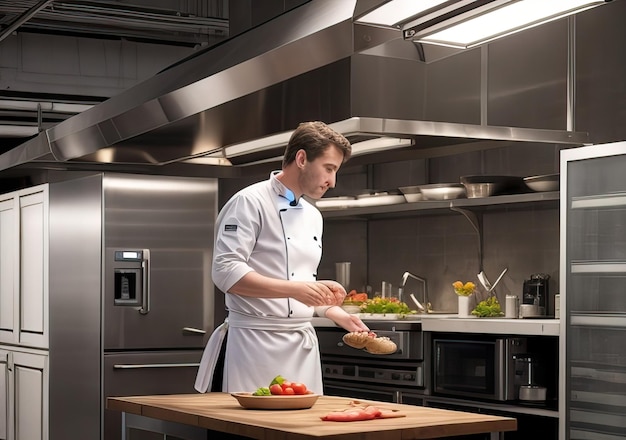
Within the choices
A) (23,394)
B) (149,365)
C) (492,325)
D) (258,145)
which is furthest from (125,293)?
(492,325)

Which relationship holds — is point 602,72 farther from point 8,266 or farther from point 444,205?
point 8,266

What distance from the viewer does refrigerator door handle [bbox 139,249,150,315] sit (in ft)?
22.0

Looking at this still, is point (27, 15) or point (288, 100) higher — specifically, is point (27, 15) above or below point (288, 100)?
above

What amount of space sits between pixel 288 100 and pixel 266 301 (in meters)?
1.33

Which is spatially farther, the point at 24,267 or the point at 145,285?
the point at 24,267

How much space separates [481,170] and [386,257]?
110cm

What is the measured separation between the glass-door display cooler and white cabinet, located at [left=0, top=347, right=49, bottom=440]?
3.82 meters

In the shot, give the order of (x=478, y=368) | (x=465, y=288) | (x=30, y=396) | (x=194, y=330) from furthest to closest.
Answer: (x=30, y=396)
(x=194, y=330)
(x=465, y=288)
(x=478, y=368)

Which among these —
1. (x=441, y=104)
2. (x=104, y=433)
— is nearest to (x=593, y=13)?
(x=441, y=104)

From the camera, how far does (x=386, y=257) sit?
721 centimetres

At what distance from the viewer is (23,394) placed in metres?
7.62

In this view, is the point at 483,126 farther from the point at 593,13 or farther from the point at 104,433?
the point at 104,433

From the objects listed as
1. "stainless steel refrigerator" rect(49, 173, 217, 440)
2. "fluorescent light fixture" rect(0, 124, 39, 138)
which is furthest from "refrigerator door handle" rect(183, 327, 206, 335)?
"fluorescent light fixture" rect(0, 124, 39, 138)

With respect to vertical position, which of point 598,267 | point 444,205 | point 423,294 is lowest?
point 423,294
